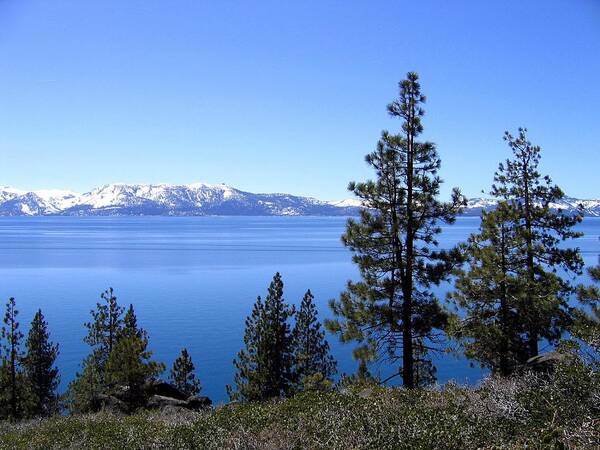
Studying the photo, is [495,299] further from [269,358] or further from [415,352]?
[269,358]

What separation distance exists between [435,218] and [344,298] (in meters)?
4.47

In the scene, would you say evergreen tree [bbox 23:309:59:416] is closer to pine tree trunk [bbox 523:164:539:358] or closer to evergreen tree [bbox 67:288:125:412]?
evergreen tree [bbox 67:288:125:412]

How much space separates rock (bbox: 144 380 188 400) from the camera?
77.4ft

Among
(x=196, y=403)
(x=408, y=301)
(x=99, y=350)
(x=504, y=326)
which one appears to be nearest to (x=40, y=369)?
(x=99, y=350)

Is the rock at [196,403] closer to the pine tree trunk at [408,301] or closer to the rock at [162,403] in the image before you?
the rock at [162,403]

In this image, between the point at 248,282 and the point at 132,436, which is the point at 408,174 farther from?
the point at 248,282

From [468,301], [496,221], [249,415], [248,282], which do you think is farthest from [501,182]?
[248,282]

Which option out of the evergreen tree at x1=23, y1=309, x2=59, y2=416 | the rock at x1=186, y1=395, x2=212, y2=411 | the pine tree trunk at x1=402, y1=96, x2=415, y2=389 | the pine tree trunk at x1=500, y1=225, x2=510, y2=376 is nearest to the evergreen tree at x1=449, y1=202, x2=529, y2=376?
the pine tree trunk at x1=500, y1=225, x2=510, y2=376

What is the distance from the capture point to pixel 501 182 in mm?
22781

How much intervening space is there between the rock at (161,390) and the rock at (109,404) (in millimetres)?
2653

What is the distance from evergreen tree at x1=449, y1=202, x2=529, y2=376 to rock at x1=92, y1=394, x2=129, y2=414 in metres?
13.4

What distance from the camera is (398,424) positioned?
8.27m

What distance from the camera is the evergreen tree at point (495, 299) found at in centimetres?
2081

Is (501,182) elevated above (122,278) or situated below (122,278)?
above
